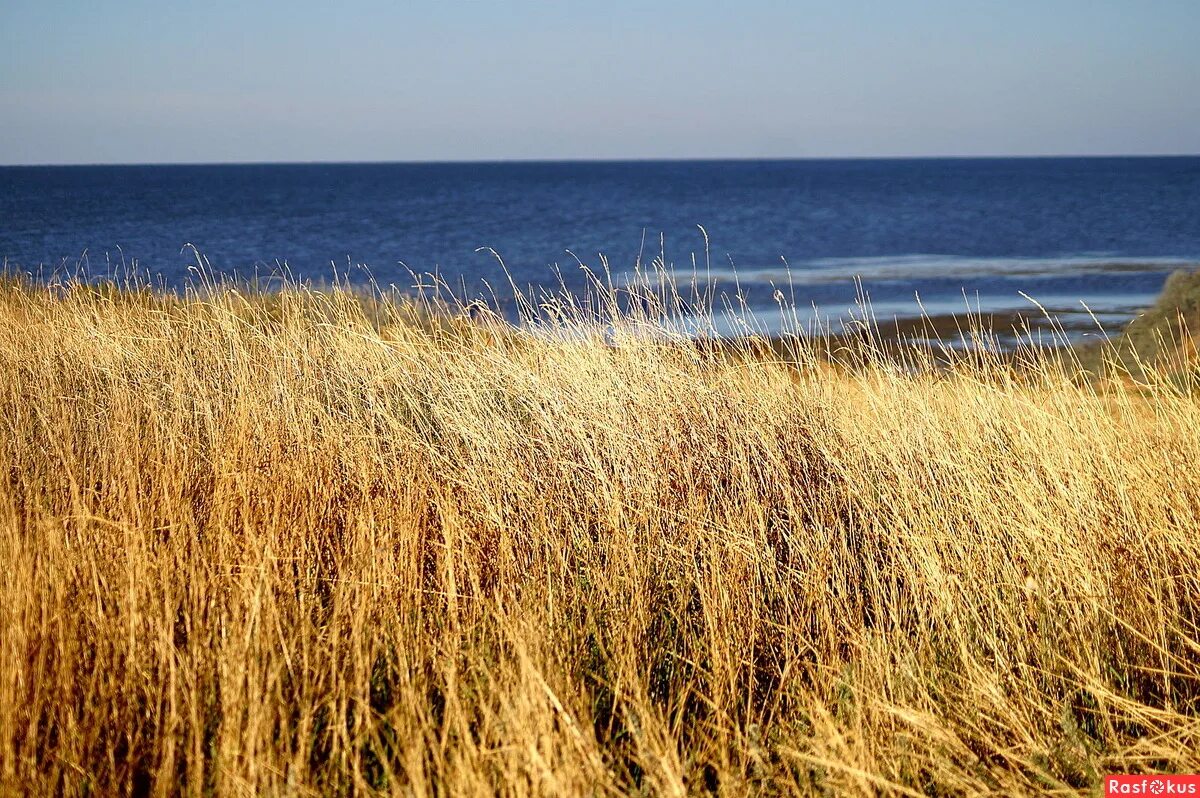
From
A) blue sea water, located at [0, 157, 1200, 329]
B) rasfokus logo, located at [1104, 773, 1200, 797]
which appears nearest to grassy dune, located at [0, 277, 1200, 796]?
rasfokus logo, located at [1104, 773, 1200, 797]

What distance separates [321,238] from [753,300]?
2671 centimetres

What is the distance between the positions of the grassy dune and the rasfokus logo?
0.05 m

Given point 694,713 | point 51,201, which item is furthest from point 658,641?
point 51,201

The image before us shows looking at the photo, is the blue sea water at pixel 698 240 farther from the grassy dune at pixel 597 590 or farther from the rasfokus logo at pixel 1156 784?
the rasfokus logo at pixel 1156 784

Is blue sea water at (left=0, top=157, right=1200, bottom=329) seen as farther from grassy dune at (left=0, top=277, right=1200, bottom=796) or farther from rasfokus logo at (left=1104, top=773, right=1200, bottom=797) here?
rasfokus logo at (left=1104, top=773, right=1200, bottom=797)

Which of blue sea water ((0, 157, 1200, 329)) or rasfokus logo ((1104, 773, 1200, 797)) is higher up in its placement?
blue sea water ((0, 157, 1200, 329))

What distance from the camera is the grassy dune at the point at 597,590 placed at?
2523mm

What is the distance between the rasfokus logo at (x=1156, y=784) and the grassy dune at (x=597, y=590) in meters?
0.05

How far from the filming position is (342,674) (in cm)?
270

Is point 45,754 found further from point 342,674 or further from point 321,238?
point 321,238

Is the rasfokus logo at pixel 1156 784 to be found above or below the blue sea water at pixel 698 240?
below

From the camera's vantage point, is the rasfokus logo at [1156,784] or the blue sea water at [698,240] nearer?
the rasfokus logo at [1156,784]

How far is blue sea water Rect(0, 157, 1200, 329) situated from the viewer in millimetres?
21516

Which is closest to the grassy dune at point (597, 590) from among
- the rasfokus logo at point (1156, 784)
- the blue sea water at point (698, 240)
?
the rasfokus logo at point (1156, 784)
